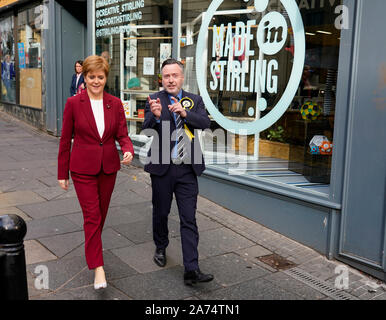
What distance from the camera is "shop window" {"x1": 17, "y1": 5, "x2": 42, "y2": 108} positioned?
1107 centimetres

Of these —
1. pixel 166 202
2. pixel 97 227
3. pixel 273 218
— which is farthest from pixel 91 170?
pixel 273 218

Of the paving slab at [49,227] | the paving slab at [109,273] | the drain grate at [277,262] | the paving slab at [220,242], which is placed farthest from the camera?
the paving slab at [49,227]

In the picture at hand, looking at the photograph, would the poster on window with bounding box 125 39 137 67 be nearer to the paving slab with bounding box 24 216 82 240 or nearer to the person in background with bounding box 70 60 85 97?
the person in background with bounding box 70 60 85 97

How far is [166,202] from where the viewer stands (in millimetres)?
3654

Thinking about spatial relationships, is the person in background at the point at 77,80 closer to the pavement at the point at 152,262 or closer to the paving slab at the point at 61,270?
the pavement at the point at 152,262

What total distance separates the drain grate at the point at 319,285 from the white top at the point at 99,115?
2.06 m

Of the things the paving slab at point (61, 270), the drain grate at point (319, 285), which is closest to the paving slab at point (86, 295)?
the paving slab at point (61, 270)

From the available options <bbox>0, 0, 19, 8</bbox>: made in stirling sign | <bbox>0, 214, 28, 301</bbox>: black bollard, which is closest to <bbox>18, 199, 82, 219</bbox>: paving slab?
<bbox>0, 214, 28, 301</bbox>: black bollard

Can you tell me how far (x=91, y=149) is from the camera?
3.34 m

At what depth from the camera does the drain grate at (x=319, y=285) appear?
3.54 m

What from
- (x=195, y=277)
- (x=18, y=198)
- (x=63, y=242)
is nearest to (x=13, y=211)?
(x=18, y=198)

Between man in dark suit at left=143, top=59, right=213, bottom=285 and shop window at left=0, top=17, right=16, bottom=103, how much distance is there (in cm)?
1126

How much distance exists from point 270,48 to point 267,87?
0.46 meters

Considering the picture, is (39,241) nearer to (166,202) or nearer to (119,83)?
(166,202)
